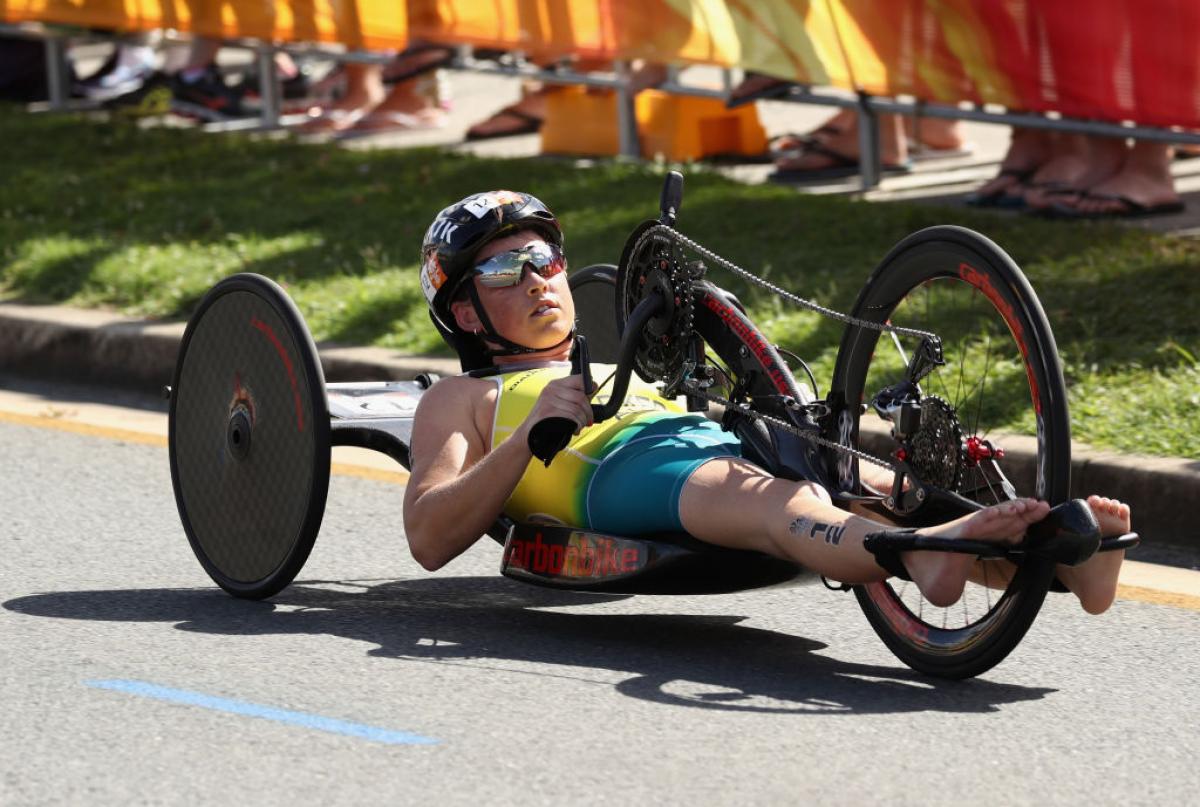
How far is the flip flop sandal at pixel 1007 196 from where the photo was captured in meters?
9.75

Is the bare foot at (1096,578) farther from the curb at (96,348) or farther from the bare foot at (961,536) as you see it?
the curb at (96,348)

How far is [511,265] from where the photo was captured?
525 cm

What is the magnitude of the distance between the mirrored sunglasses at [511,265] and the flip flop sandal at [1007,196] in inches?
188

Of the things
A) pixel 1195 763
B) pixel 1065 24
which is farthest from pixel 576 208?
pixel 1195 763

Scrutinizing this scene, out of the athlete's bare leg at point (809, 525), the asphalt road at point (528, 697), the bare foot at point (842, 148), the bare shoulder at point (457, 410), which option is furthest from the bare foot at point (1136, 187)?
the athlete's bare leg at point (809, 525)

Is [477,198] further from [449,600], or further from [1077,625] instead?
[1077,625]

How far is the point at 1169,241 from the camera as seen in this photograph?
840 cm

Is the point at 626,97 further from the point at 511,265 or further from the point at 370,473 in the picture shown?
the point at 511,265

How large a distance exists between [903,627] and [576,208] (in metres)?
5.51

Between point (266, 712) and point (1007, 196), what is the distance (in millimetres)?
5826

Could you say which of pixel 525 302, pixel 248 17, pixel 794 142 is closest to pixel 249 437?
pixel 525 302

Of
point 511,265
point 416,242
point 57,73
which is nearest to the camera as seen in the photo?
point 511,265

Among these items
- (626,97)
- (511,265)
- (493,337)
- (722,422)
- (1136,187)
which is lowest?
(1136,187)

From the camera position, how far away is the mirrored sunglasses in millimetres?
5246
